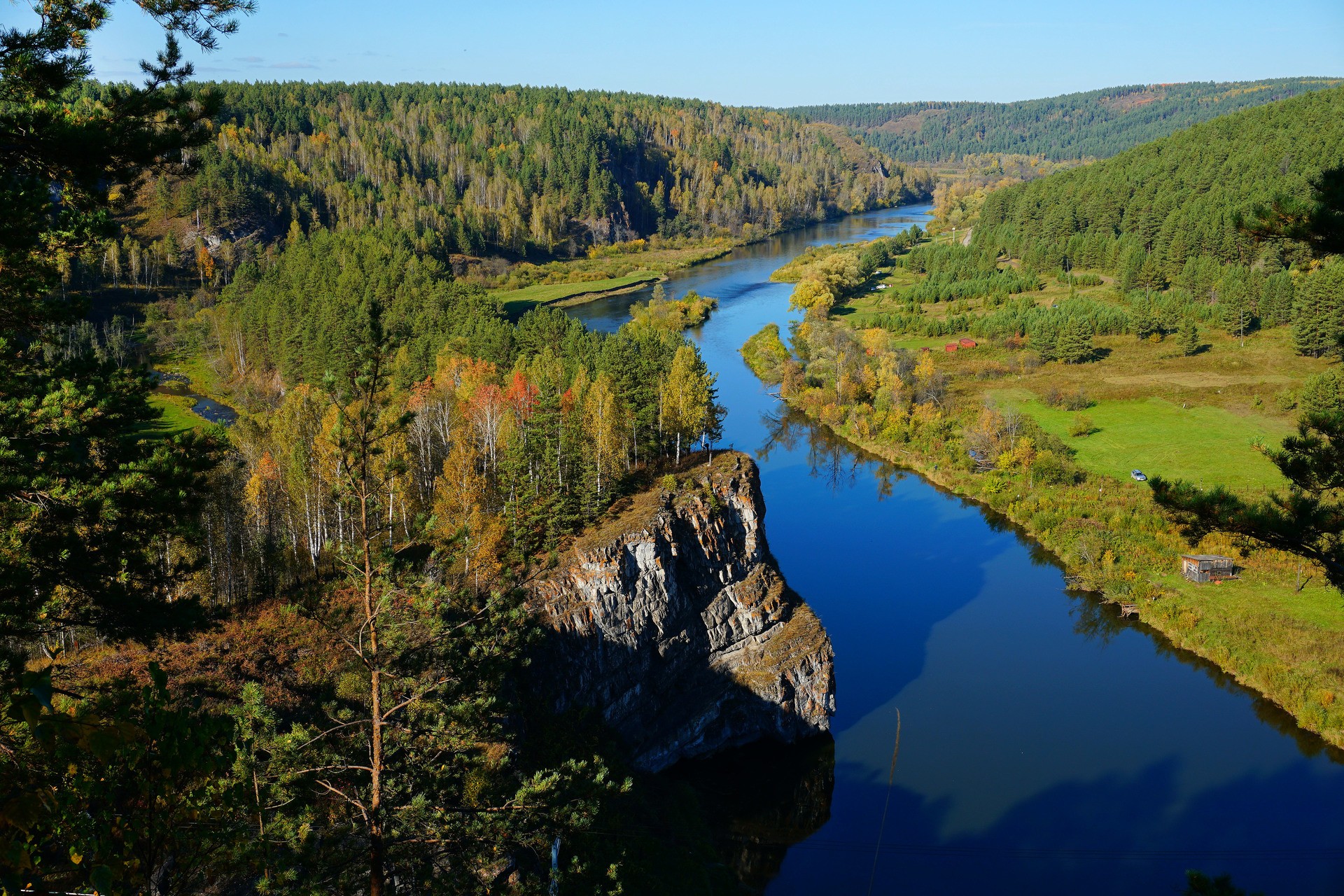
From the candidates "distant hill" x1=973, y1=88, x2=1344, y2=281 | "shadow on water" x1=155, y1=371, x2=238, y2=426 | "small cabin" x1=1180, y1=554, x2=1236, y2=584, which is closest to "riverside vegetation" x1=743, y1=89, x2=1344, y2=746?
"distant hill" x1=973, y1=88, x2=1344, y2=281

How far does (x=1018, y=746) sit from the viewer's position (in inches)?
1189

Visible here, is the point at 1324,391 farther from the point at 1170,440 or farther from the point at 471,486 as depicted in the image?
the point at 471,486

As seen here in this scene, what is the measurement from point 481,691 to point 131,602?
4.45m

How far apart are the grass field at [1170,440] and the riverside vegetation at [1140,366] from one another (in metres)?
0.21

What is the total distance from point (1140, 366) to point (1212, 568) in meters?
37.4

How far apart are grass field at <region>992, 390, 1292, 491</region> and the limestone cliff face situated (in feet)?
92.5

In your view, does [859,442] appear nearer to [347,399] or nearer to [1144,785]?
[1144,785]

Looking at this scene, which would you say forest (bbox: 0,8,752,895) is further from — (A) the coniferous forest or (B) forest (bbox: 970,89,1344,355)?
(B) forest (bbox: 970,89,1344,355)

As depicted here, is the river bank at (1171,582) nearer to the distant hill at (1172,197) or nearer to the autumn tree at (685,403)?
the autumn tree at (685,403)

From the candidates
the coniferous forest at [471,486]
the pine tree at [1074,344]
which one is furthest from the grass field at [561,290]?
the pine tree at [1074,344]

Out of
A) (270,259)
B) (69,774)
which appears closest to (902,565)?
(69,774)

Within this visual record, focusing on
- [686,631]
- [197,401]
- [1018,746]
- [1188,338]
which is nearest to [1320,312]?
[1188,338]

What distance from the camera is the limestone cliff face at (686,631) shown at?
88.9 feet

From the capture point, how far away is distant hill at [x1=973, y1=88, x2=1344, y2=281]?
305 ft
